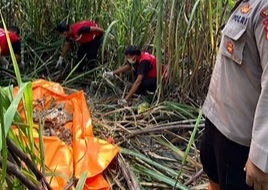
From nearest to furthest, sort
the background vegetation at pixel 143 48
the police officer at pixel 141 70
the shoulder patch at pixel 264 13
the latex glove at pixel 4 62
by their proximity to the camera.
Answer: the shoulder patch at pixel 264 13
the background vegetation at pixel 143 48
the police officer at pixel 141 70
the latex glove at pixel 4 62

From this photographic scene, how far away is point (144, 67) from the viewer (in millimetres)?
3275

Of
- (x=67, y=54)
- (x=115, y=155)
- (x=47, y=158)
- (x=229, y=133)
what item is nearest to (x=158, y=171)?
(x=115, y=155)

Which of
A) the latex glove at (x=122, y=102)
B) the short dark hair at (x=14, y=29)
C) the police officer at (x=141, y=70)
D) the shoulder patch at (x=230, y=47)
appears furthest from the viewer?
the short dark hair at (x=14, y=29)

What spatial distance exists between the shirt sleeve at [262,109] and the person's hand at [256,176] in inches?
0.8

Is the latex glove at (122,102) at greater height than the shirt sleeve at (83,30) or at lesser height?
lesser

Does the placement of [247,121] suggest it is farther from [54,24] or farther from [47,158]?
[54,24]

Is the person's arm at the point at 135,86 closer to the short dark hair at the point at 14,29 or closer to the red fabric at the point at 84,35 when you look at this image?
the red fabric at the point at 84,35

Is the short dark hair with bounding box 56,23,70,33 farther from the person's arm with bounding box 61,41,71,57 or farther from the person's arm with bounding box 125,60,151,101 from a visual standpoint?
the person's arm with bounding box 125,60,151,101

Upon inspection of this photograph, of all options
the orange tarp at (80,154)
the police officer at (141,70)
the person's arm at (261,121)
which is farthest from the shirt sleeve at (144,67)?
the person's arm at (261,121)

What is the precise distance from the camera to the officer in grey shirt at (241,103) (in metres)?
1.11

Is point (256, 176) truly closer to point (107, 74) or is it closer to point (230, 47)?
point (230, 47)

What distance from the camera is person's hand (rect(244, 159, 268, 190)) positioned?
114cm

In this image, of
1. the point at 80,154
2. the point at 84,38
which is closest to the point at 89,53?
the point at 84,38

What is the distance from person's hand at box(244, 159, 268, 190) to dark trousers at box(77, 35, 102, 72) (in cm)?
264
